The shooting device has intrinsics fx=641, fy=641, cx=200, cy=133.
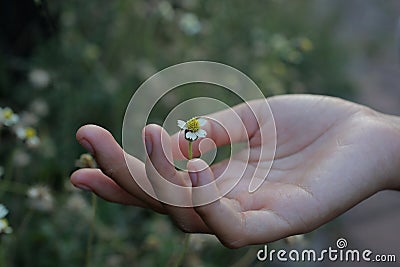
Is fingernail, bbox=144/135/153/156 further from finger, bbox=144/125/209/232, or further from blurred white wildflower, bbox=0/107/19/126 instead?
blurred white wildflower, bbox=0/107/19/126

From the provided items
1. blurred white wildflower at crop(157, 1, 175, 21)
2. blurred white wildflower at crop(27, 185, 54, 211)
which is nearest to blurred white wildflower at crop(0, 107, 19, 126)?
blurred white wildflower at crop(27, 185, 54, 211)

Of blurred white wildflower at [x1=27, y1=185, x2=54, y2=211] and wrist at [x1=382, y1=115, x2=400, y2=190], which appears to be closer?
wrist at [x1=382, y1=115, x2=400, y2=190]

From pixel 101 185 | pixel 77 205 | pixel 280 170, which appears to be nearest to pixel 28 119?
pixel 77 205

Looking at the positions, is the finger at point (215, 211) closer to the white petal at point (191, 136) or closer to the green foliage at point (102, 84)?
the white petal at point (191, 136)

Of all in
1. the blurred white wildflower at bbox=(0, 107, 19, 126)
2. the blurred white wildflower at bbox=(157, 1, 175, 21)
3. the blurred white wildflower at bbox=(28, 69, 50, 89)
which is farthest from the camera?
the blurred white wildflower at bbox=(157, 1, 175, 21)

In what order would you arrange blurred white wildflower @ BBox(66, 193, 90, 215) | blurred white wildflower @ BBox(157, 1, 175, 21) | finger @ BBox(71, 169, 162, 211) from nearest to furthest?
finger @ BBox(71, 169, 162, 211) → blurred white wildflower @ BBox(66, 193, 90, 215) → blurred white wildflower @ BBox(157, 1, 175, 21)

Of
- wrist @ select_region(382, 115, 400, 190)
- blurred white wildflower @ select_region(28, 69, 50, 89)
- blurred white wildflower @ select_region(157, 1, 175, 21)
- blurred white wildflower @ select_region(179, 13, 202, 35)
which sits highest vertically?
blurred white wildflower @ select_region(157, 1, 175, 21)

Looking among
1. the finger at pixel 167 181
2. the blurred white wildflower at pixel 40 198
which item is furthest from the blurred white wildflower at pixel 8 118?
the finger at pixel 167 181

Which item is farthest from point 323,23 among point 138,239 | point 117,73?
point 138,239
